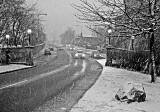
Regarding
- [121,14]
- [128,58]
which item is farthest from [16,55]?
[121,14]

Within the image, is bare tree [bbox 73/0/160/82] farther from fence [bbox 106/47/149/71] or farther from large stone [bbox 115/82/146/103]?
fence [bbox 106/47/149/71]

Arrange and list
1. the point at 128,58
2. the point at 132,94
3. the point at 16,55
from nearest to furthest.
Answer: the point at 132,94 < the point at 128,58 < the point at 16,55

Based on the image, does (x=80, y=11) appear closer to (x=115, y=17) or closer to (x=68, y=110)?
(x=115, y=17)

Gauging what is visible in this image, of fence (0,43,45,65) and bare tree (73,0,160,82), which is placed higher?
bare tree (73,0,160,82)

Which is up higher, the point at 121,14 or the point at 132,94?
the point at 121,14

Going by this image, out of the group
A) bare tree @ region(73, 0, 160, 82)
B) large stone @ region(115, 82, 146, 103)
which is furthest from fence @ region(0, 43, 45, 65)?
large stone @ region(115, 82, 146, 103)

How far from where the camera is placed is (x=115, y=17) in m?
10.5

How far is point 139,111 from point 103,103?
1.38m

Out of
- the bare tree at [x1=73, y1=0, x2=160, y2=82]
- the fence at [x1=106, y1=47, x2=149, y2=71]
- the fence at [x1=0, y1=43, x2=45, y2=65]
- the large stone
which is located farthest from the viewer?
the fence at [x1=0, y1=43, x2=45, y2=65]

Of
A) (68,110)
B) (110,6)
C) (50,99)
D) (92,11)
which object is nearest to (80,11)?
(92,11)

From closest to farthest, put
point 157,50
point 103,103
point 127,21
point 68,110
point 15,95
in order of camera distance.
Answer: point 68,110 → point 103,103 → point 15,95 → point 127,21 → point 157,50

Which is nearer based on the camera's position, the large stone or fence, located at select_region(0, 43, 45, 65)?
the large stone

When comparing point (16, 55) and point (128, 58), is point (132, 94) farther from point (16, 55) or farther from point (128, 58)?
point (16, 55)

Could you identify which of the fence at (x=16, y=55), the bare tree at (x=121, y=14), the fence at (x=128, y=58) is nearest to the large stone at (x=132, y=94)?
the bare tree at (x=121, y=14)
